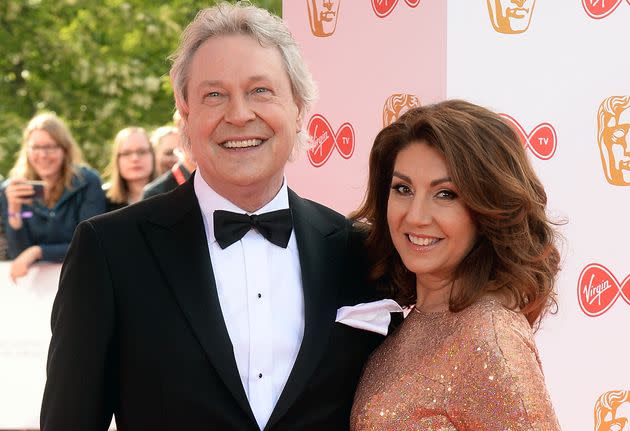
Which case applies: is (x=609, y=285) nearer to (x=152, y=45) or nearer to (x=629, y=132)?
(x=629, y=132)

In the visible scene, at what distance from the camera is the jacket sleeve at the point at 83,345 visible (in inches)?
90.0

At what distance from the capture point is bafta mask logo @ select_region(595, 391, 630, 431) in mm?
3256

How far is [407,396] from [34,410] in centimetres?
430

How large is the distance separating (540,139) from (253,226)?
117 centimetres

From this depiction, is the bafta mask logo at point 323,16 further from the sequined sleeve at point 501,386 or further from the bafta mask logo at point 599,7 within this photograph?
the sequined sleeve at point 501,386

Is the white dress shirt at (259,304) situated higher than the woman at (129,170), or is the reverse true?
the white dress shirt at (259,304)

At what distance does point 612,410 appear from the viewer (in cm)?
326

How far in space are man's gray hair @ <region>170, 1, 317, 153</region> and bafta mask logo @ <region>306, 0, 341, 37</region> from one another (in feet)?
3.07

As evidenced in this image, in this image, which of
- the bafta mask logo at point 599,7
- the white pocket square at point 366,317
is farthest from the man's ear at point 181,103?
the bafta mask logo at point 599,7

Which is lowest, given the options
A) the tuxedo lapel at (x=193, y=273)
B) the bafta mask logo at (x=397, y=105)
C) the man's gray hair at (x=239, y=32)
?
the tuxedo lapel at (x=193, y=273)

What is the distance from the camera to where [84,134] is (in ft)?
40.3

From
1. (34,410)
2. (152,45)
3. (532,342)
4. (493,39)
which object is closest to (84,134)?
(152,45)

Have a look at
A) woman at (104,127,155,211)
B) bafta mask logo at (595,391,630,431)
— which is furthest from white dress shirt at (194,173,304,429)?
woman at (104,127,155,211)

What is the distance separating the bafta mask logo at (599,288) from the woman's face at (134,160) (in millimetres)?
3757
